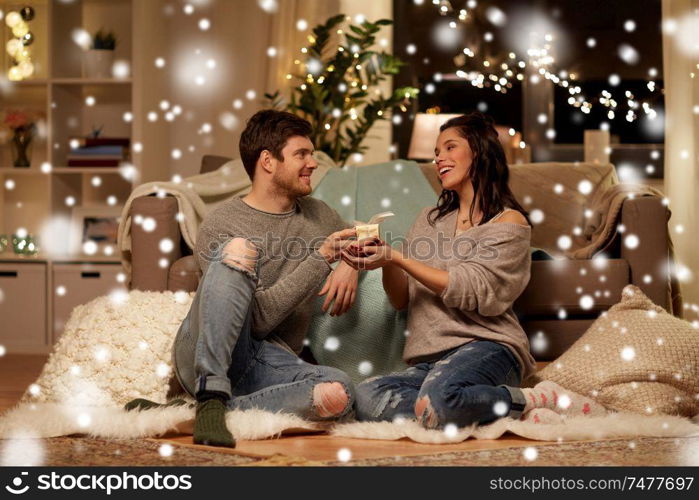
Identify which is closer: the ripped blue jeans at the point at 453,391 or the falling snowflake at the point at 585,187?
the ripped blue jeans at the point at 453,391

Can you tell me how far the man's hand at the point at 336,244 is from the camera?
2.11 m

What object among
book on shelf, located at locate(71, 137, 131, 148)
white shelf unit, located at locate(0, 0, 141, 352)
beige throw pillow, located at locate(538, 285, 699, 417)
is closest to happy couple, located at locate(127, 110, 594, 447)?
beige throw pillow, located at locate(538, 285, 699, 417)

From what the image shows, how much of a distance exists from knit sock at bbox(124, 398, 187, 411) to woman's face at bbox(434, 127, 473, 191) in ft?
2.63

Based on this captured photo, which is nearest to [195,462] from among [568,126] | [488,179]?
[488,179]

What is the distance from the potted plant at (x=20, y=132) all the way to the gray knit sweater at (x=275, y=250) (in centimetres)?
205

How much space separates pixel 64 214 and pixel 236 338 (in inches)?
91.4

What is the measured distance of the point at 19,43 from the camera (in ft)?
13.4

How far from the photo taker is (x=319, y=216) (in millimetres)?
2354

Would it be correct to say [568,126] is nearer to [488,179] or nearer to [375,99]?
[375,99]

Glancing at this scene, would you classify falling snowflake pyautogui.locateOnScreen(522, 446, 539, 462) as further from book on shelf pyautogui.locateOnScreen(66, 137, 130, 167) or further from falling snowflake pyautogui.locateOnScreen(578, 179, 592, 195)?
book on shelf pyautogui.locateOnScreen(66, 137, 130, 167)

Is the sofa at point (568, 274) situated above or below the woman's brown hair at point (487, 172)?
below

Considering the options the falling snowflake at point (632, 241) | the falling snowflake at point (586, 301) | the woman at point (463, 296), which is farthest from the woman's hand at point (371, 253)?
the falling snowflake at point (632, 241)

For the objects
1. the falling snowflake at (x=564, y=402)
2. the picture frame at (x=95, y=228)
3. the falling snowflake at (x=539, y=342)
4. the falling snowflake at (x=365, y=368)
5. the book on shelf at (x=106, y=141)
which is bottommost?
the falling snowflake at (x=564, y=402)

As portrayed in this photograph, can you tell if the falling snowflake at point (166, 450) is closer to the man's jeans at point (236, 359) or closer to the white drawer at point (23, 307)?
the man's jeans at point (236, 359)
